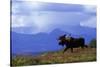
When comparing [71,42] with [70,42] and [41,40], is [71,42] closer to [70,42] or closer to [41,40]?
[70,42]

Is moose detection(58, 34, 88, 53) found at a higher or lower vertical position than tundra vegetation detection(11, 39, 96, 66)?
higher

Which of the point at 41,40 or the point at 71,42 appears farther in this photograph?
the point at 71,42

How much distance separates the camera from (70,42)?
2146 millimetres

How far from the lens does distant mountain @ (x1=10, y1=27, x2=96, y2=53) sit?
1.95 m

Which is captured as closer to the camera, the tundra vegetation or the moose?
the tundra vegetation

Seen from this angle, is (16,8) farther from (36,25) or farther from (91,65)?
(91,65)

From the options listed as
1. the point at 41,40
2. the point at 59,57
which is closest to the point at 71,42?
the point at 59,57

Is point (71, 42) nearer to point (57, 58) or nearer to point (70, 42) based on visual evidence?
point (70, 42)

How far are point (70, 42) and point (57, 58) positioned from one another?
23 centimetres

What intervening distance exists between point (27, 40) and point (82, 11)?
2.29 feet

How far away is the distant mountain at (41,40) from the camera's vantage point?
1.95 m

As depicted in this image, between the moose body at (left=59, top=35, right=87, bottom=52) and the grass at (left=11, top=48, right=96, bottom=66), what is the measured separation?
1.8 inches

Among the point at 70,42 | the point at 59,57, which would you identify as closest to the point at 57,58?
the point at 59,57

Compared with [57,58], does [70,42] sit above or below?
above
